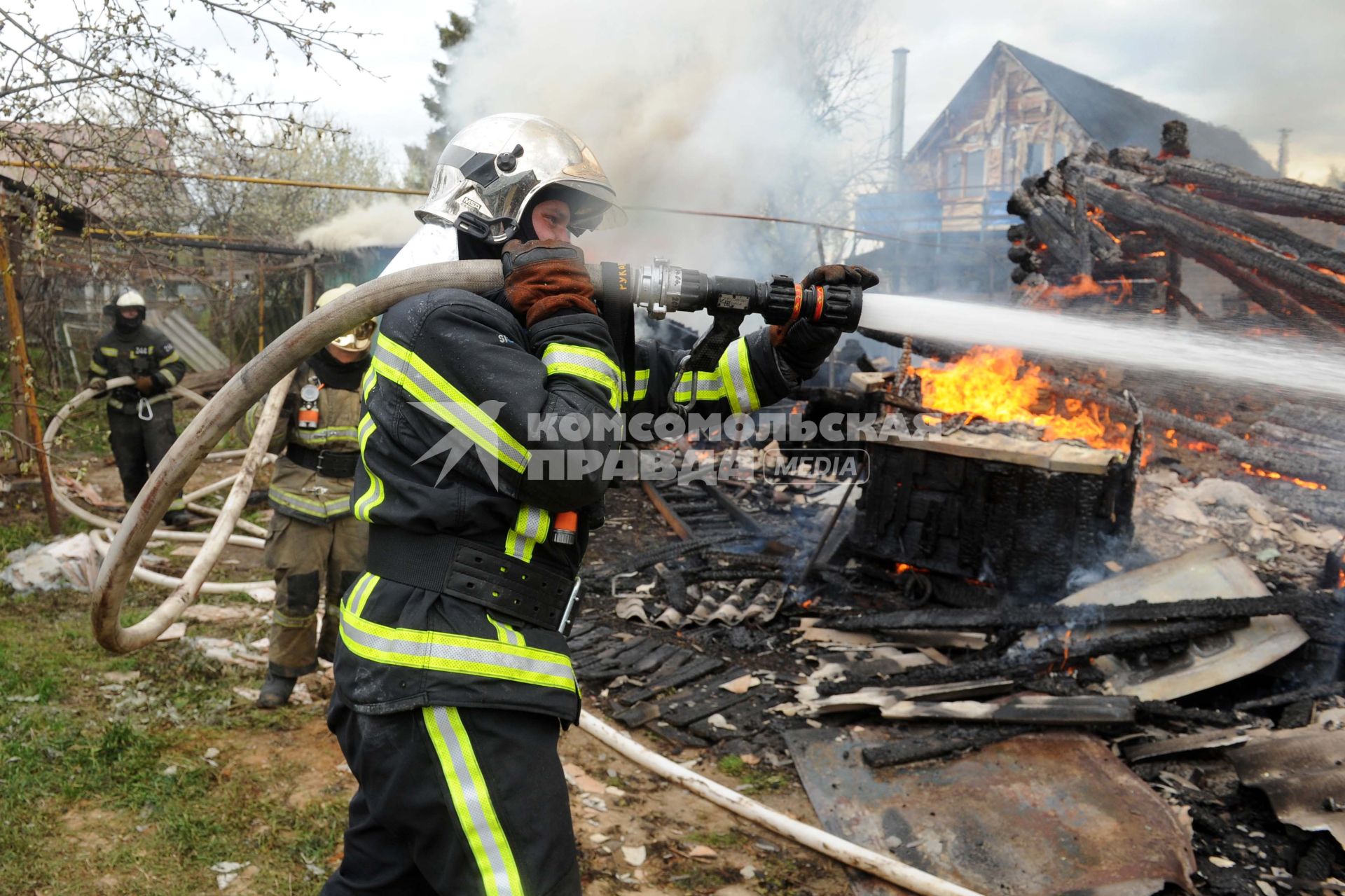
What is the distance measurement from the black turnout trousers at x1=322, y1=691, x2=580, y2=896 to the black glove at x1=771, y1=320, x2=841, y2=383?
1304mm

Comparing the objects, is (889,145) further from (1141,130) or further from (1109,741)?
(1109,741)

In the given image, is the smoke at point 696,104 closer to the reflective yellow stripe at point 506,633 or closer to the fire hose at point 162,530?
the fire hose at point 162,530

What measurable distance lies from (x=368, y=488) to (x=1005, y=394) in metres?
6.50

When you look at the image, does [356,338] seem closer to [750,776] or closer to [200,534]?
[750,776]

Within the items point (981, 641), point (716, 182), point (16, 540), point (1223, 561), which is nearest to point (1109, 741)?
point (981, 641)

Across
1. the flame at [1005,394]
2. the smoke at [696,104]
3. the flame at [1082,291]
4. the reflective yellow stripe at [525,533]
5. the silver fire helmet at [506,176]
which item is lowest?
the flame at [1005,394]

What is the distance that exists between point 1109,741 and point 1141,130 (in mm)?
27348

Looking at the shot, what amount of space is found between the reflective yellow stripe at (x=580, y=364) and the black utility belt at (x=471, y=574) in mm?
435

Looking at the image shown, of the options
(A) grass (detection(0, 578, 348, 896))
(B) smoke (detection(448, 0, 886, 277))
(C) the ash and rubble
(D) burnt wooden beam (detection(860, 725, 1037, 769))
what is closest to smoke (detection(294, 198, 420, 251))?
(B) smoke (detection(448, 0, 886, 277))

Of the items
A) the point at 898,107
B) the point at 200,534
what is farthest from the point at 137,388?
the point at 898,107

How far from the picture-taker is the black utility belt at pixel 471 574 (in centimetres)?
198

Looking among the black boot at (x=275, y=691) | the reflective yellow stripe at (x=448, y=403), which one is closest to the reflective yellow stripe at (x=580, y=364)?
the reflective yellow stripe at (x=448, y=403)

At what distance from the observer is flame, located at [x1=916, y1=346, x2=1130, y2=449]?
730 cm

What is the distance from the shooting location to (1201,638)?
4785mm
